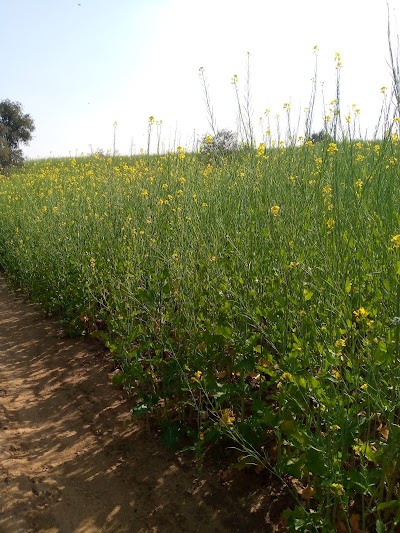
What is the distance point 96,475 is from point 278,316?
1.39 meters

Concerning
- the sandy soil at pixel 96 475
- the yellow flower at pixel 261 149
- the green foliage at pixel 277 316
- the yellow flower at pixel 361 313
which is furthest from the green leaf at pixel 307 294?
the yellow flower at pixel 261 149

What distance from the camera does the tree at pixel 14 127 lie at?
2457 centimetres

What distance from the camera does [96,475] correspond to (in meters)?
3.01

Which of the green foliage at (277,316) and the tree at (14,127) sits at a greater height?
the tree at (14,127)

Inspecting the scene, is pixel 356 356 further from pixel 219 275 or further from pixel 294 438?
pixel 219 275

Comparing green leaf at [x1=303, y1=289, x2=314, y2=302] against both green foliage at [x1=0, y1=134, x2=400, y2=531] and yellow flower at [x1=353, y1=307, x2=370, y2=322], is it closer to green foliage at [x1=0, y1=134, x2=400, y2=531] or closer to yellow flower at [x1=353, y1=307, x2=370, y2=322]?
green foliage at [x1=0, y1=134, x2=400, y2=531]

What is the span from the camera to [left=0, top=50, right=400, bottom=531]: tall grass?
1.97 meters

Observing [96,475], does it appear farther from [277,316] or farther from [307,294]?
[307,294]

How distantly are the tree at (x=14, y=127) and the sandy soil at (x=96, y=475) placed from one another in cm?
2193

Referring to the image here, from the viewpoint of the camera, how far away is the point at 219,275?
9.50 feet

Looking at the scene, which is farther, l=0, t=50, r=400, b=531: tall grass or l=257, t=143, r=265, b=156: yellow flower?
l=257, t=143, r=265, b=156: yellow flower

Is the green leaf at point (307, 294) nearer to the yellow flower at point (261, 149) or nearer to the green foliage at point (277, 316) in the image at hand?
the green foliage at point (277, 316)

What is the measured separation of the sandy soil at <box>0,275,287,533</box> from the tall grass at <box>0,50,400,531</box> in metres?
0.19

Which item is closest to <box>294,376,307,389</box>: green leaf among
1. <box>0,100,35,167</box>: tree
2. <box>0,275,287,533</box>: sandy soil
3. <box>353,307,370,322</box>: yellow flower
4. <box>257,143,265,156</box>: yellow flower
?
<box>353,307,370,322</box>: yellow flower
